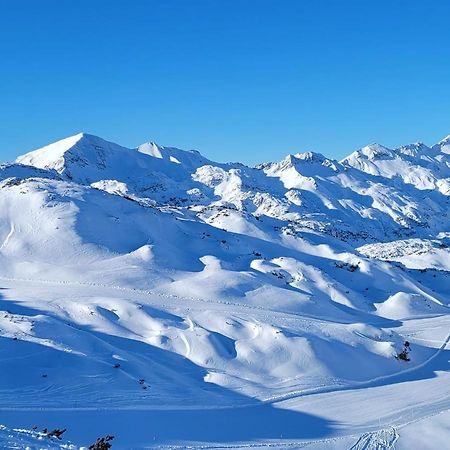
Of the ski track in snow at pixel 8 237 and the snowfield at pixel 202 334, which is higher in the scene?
the ski track in snow at pixel 8 237

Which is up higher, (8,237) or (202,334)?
(8,237)

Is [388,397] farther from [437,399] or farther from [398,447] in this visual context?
[398,447]

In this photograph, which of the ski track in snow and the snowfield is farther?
the ski track in snow

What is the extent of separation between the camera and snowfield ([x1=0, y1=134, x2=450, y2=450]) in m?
24.2

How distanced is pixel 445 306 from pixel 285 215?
11250 cm

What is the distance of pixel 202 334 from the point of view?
3641 centimetres

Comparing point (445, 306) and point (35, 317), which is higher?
point (35, 317)

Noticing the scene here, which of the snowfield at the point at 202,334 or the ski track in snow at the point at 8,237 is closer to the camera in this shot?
the snowfield at the point at 202,334

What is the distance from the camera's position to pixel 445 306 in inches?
2414

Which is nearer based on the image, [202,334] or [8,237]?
[202,334]

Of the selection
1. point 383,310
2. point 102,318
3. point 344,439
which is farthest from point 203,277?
point 344,439

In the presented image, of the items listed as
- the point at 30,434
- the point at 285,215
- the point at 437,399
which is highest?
the point at 285,215

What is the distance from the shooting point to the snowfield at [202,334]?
79.3 ft

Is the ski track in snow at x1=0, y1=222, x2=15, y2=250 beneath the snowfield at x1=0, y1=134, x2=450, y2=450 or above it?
above
